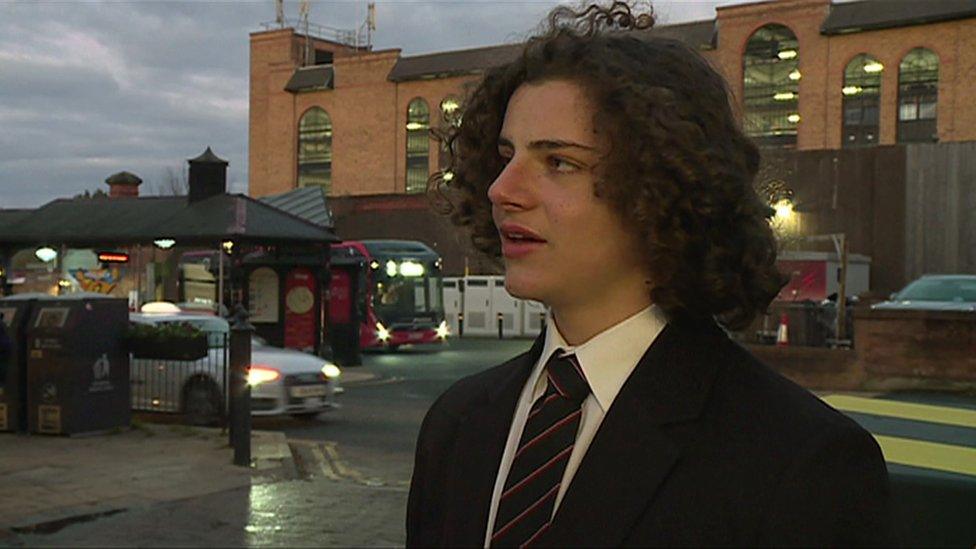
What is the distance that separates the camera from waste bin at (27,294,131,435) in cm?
1254

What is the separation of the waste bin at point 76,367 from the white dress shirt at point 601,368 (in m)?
11.7

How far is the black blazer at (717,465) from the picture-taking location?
5.13 feet

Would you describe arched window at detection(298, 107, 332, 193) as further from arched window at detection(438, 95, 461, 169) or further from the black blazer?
the black blazer

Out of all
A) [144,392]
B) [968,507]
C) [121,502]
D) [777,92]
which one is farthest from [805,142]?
[968,507]

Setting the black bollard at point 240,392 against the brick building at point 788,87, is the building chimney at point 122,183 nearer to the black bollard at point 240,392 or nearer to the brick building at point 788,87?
the brick building at point 788,87

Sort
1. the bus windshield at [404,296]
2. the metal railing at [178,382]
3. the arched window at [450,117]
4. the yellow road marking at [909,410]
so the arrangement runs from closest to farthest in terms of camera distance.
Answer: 1. the arched window at [450,117]
2. the yellow road marking at [909,410]
3. the metal railing at [178,382]
4. the bus windshield at [404,296]

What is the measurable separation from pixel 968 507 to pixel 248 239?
1949cm

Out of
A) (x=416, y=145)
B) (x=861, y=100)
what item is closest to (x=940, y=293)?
(x=861, y=100)

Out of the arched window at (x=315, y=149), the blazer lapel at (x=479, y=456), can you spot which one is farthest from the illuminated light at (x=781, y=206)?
the arched window at (x=315, y=149)

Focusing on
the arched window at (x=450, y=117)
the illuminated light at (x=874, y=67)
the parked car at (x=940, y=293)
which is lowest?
the parked car at (x=940, y=293)

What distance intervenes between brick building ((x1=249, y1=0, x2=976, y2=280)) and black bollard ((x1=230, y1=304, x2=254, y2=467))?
29.4m

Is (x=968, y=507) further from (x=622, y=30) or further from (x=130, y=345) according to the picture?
(x=130, y=345)

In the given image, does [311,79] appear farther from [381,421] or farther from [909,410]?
[909,410]

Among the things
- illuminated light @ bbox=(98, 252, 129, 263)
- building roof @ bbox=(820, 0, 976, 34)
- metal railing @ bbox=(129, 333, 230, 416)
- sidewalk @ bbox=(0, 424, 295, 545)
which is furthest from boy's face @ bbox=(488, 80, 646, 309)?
building roof @ bbox=(820, 0, 976, 34)
